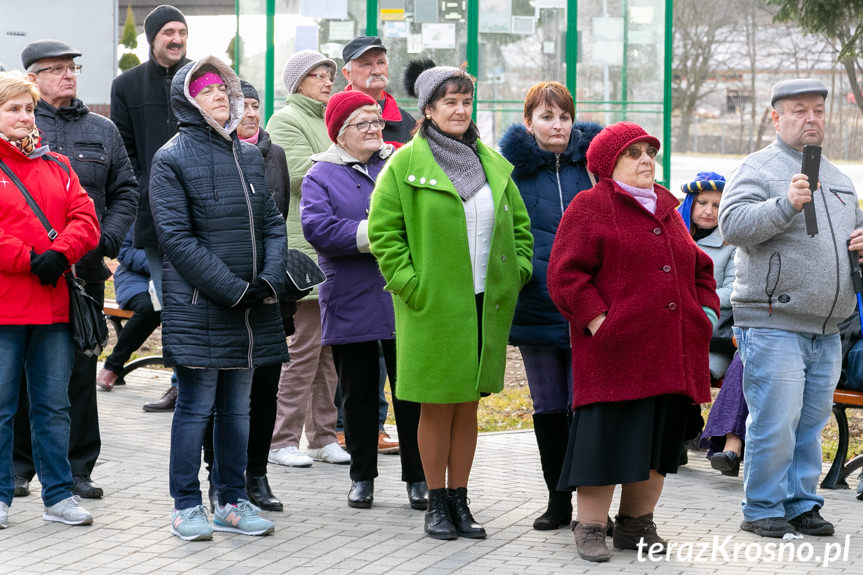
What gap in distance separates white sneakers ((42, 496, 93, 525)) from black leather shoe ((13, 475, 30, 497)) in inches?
19.6

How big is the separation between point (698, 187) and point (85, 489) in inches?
148

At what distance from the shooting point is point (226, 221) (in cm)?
564

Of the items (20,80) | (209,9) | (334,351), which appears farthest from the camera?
(209,9)

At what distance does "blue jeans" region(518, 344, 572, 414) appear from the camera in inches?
234

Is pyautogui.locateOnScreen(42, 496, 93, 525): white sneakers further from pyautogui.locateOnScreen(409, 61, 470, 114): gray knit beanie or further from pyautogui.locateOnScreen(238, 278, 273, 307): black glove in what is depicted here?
pyautogui.locateOnScreen(409, 61, 470, 114): gray knit beanie

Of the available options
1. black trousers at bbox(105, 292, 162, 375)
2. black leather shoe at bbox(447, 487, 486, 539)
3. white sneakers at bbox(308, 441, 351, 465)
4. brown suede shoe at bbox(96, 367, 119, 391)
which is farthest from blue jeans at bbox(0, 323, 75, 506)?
brown suede shoe at bbox(96, 367, 119, 391)

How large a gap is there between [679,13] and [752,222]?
1629 inches

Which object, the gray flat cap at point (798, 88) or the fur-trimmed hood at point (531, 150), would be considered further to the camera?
the fur-trimmed hood at point (531, 150)

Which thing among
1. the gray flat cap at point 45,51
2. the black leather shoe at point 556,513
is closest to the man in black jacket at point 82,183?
the gray flat cap at point 45,51

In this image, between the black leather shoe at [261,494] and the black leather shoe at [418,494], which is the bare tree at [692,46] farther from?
the black leather shoe at [261,494]

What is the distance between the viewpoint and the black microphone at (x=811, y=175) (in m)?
5.76

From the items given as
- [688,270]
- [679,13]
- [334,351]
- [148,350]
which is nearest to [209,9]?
[148,350]

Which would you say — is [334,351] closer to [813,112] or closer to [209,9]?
[813,112]

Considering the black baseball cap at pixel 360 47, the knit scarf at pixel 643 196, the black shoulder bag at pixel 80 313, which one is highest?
the black baseball cap at pixel 360 47
